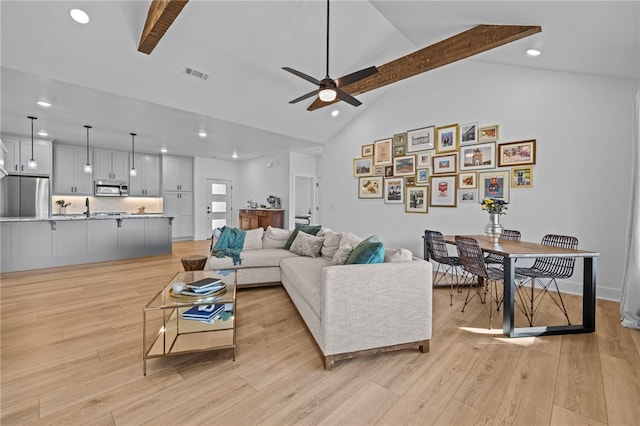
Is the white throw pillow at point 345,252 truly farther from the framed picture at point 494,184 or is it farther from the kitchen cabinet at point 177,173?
the kitchen cabinet at point 177,173

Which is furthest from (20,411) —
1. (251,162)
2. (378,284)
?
(251,162)

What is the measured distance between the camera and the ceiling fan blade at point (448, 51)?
314 centimetres

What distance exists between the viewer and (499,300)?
3.54 meters

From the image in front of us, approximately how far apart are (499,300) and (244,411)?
3.25m

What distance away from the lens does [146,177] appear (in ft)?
27.2

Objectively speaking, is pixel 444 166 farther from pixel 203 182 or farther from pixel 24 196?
pixel 24 196

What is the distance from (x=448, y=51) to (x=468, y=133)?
138 cm

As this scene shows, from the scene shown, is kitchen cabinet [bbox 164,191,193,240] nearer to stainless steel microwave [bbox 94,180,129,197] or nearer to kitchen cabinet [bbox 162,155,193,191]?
kitchen cabinet [bbox 162,155,193,191]

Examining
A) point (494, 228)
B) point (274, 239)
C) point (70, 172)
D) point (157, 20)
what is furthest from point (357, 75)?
point (70, 172)

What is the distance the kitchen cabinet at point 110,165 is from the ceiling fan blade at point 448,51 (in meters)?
6.07

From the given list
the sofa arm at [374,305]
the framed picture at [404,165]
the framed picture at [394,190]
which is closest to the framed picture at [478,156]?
the framed picture at [404,165]

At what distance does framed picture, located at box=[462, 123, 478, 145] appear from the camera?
4551 millimetres

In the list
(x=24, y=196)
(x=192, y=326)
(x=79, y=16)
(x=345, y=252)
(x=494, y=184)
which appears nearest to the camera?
(x=192, y=326)

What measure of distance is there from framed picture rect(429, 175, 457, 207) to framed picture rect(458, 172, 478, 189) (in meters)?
0.10
